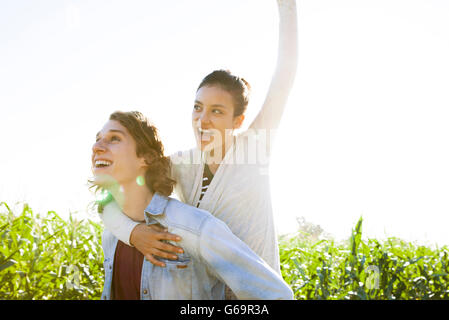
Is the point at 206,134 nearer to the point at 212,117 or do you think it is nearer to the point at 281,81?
the point at 212,117

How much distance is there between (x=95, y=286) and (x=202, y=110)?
1.63 m

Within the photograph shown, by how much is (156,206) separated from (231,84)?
2.88ft

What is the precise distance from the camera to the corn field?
2615mm

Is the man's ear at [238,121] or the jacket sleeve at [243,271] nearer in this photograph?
the jacket sleeve at [243,271]

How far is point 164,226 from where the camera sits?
6.68 ft

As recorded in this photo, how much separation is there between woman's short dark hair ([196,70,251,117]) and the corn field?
1.62 meters

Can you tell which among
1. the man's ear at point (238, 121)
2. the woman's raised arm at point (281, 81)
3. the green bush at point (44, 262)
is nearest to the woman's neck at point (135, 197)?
the man's ear at point (238, 121)

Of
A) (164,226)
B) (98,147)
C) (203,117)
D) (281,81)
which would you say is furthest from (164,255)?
(281,81)

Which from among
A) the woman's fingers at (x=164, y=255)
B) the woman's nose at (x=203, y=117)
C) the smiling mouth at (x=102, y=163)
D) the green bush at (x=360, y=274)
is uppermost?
the woman's nose at (x=203, y=117)

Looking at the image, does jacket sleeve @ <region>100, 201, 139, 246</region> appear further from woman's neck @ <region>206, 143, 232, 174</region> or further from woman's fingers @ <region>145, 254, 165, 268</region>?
woman's neck @ <region>206, 143, 232, 174</region>

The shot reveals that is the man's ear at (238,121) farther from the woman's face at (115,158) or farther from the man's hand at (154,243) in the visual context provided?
the man's hand at (154,243)

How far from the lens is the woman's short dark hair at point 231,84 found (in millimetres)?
2361

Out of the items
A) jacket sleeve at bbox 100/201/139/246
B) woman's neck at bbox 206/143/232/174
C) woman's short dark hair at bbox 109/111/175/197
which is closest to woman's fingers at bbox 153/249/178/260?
jacket sleeve at bbox 100/201/139/246
